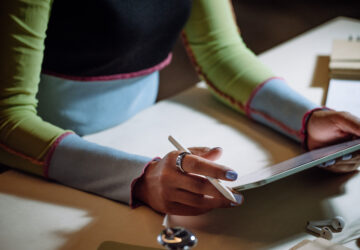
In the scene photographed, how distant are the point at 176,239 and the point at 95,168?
0.93ft

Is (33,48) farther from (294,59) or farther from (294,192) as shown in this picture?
(294,59)

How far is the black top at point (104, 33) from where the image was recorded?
2.77 feet

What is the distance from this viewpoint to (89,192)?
0.74 metres

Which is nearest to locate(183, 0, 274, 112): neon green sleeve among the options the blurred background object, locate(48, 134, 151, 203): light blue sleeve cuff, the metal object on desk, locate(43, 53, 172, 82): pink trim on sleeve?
locate(43, 53, 172, 82): pink trim on sleeve

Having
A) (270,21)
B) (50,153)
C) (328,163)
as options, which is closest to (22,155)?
(50,153)

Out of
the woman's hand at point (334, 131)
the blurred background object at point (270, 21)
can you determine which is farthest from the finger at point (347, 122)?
the blurred background object at point (270, 21)

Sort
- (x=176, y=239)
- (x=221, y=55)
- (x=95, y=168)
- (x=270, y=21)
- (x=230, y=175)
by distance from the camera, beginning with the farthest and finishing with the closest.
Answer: (x=270, y=21)
(x=221, y=55)
(x=95, y=168)
(x=230, y=175)
(x=176, y=239)

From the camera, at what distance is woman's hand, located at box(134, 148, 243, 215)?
636 millimetres

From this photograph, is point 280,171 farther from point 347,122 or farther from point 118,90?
point 118,90

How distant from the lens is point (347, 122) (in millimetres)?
771

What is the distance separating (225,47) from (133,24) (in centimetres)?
29

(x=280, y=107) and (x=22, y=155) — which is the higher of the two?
(x=280, y=107)

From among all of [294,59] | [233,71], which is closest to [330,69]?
[294,59]

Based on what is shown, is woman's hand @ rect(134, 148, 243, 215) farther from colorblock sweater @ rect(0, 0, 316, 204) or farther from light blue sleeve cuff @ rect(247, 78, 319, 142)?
light blue sleeve cuff @ rect(247, 78, 319, 142)
